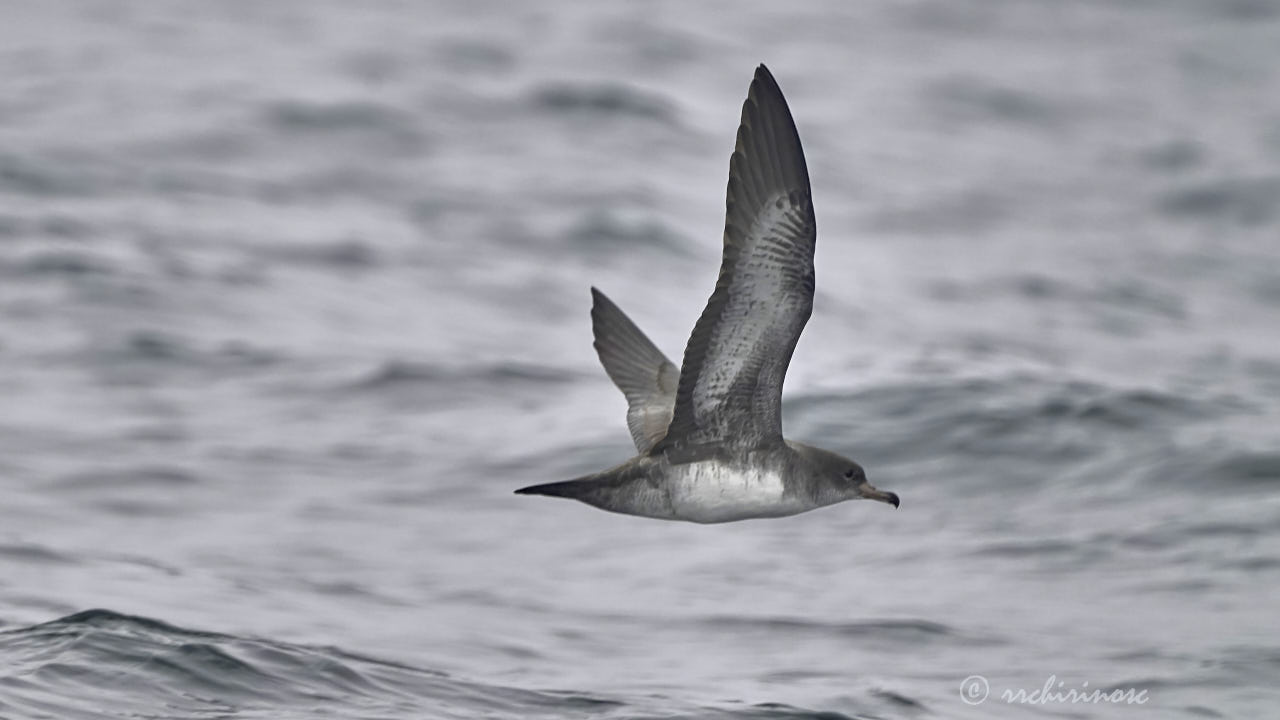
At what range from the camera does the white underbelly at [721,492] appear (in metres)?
7.81

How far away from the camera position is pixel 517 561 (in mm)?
11312

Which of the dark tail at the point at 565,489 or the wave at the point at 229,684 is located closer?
the dark tail at the point at 565,489

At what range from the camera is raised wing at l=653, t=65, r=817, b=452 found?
7180mm

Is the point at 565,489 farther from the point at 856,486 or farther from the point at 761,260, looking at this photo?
the point at 856,486

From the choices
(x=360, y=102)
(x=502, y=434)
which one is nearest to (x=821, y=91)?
(x=360, y=102)

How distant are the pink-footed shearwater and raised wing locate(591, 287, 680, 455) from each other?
2.03 ft

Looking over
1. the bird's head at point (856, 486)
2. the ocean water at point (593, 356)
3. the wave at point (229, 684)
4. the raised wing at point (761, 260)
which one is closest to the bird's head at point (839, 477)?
the bird's head at point (856, 486)

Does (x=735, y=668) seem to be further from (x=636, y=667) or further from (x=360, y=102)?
(x=360, y=102)

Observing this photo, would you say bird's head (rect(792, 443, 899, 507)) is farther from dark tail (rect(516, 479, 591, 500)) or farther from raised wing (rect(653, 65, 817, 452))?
dark tail (rect(516, 479, 591, 500))

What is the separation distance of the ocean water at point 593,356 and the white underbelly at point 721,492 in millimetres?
1459

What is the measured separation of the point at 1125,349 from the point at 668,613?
634cm

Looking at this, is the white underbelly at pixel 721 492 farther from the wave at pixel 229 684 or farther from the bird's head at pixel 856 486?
the wave at pixel 229 684

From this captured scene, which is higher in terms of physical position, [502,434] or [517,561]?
[502,434]

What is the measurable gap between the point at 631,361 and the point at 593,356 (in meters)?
5.28
